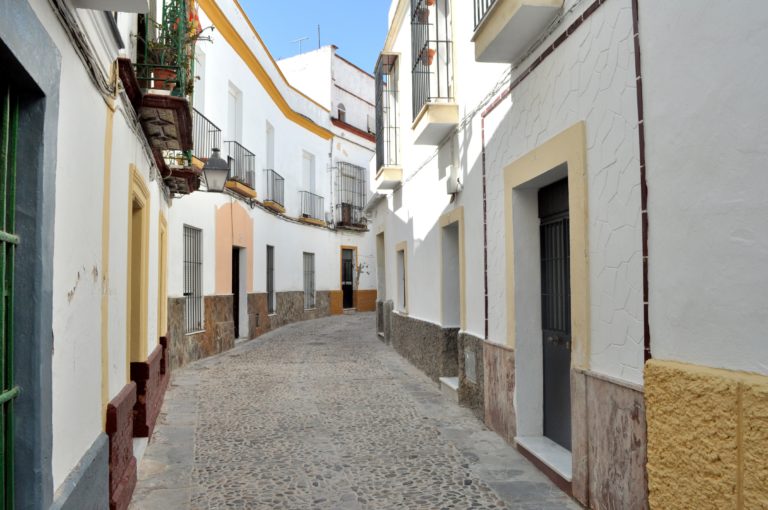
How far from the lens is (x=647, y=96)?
3170 mm

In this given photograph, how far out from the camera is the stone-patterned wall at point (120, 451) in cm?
364

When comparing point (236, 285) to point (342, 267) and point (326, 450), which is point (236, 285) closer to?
point (326, 450)

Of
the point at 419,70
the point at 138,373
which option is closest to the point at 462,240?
the point at 419,70

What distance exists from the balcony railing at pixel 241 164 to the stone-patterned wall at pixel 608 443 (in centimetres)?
1021

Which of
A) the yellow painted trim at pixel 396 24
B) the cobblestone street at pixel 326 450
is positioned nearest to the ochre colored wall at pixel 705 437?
the cobblestone street at pixel 326 450

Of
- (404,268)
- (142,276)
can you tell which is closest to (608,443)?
(142,276)

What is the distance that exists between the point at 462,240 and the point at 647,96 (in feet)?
12.7

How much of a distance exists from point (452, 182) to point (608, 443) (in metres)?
4.08

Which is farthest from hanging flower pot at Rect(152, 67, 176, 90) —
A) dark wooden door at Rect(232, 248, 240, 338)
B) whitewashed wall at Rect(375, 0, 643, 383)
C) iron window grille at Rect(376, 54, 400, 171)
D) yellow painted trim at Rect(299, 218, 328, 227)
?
yellow painted trim at Rect(299, 218, 328, 227)

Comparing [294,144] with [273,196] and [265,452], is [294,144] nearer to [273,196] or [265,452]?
[273,196]

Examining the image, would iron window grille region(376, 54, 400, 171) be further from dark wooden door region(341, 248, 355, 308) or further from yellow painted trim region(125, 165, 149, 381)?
dark wooden door region(341, 248, 355, 308)

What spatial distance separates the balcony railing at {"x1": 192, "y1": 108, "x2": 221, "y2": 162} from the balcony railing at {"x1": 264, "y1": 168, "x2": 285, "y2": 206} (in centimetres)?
394

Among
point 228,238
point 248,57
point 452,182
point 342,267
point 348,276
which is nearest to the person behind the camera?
point 452,182

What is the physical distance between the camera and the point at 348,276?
2448 centimetres
